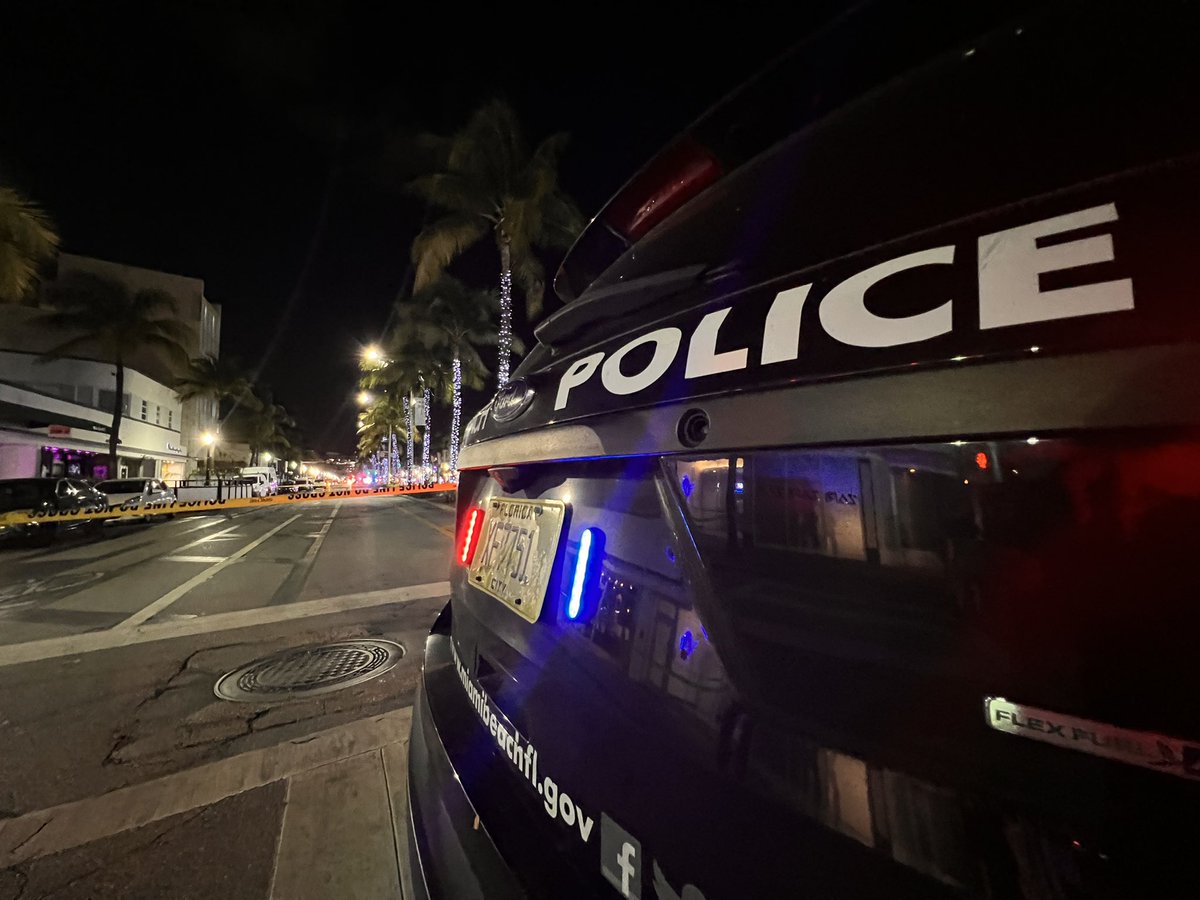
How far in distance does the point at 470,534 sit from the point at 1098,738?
62.6 inches

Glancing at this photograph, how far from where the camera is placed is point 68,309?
2458 cm

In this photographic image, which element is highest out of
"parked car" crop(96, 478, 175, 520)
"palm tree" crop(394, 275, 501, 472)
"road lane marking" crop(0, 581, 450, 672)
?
"palm tree" crop(394, 275, 501, 472)

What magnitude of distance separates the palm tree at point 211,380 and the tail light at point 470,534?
2013 inches

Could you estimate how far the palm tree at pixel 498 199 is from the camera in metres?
16.1

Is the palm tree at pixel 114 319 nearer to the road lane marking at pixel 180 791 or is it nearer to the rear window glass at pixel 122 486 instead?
the rear window glass at pixel 122 486

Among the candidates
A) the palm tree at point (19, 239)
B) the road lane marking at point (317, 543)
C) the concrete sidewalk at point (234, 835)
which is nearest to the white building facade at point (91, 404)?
the palm tree at point (19, 239)

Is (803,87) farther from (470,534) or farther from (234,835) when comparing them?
(234,835)

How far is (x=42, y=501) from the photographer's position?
11352 millimetres

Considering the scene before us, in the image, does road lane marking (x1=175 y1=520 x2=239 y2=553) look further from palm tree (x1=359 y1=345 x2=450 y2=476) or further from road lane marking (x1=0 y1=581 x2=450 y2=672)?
palm tree (x1=359 y1=345 x2=450 y2=476)

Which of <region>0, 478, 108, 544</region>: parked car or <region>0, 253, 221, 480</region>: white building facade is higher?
<region>0, 253, 221, 480</region>: white building facade

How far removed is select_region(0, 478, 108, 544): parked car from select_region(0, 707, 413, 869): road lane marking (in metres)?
12.6

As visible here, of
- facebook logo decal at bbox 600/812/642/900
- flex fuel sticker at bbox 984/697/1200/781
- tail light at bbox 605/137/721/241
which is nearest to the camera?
flex fuel sticker at bbox 984/697/1200/781

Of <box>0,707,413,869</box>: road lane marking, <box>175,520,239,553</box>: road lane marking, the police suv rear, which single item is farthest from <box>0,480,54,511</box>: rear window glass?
the police suv rear

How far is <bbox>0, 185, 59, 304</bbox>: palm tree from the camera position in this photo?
514 inches
